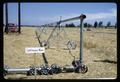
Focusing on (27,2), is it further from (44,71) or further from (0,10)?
(44,71)

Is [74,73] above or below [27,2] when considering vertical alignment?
below

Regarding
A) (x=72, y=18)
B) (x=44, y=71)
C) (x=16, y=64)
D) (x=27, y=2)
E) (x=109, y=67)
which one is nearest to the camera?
(x=27, y=2)

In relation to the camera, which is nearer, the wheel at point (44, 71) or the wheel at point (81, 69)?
the wheel at point (44, 71)

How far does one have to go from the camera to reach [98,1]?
365cm

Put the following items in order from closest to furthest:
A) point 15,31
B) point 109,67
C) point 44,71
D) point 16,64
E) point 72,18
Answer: point 44,71, point 72,18, point 109,67, point 16,64, point 15,31

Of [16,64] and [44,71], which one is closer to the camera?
[44,71]

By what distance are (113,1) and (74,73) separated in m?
4.04

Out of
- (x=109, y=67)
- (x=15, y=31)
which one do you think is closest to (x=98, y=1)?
(x=109, y=67)

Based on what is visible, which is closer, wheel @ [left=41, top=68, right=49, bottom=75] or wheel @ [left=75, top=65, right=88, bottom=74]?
wheel @ [left=41, top=68, right=49, bottom=75]

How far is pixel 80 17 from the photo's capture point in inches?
278

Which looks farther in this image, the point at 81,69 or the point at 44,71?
the point at 81,69

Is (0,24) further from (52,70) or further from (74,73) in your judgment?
(74,73)

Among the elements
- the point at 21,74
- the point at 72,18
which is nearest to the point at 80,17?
the point at 72,18

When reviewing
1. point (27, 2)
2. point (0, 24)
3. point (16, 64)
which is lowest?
point (16, 64)
